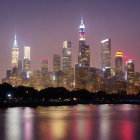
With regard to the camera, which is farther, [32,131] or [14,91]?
[14,91]

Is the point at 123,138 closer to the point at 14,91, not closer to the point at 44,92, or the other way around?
the point at 14,91

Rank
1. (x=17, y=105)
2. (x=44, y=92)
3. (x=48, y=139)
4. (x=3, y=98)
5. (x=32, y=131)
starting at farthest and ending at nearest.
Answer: (x=44, y=92), (x=3, y=98), (x=17, y=105), (x=32, y=131), (x=48, y=139)

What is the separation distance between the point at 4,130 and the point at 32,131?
3.67 meters

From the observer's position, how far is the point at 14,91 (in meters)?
164

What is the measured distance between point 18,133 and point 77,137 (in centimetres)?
767

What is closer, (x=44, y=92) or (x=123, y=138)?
(x=123, y=138)

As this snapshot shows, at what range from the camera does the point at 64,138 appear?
42.0 meters

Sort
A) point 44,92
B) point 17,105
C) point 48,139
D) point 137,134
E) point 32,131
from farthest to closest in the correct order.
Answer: point 44,92 → point 17,105 → point 32,131 → point 137,134 → point 48,139

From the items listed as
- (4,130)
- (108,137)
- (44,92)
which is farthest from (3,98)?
(108,137)

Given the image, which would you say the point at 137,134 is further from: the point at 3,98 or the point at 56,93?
the point at 56,93

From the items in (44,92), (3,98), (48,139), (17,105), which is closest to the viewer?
(48,139)

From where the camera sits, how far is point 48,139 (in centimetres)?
4109

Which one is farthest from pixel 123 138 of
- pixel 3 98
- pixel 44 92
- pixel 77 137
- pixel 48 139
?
pixel 44 92

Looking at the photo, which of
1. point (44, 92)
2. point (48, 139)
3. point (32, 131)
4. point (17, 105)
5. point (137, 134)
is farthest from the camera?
point (44, 92)
